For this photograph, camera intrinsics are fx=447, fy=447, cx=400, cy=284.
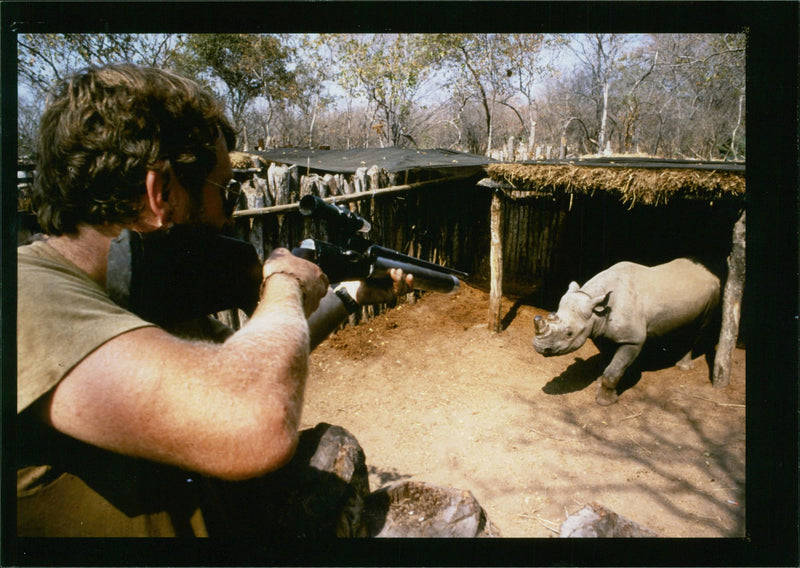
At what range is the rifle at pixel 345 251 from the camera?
6.32 feet

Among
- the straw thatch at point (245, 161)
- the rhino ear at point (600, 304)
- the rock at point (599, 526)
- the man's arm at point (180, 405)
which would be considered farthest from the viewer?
the straw thatch at point (245, 161)

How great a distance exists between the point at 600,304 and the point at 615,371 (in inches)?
35.0

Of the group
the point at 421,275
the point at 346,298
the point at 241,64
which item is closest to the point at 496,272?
the point at 421,275

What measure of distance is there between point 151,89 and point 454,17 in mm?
1042

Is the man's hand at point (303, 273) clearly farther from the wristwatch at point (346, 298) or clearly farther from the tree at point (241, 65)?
the tree at point (241, 65)

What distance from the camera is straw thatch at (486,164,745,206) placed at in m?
5.09

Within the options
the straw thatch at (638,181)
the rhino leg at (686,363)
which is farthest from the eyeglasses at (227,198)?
the rhino leg at (686,363)

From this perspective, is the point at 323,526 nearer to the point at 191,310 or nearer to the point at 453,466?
the point at 191,310

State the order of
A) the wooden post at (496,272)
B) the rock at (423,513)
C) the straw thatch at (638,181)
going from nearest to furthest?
the rock at (423,513) → the straw thatch at (638,181) → the wooden post at (496,272)

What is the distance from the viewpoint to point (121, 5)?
155 centimetres

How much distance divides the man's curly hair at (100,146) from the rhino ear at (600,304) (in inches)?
206

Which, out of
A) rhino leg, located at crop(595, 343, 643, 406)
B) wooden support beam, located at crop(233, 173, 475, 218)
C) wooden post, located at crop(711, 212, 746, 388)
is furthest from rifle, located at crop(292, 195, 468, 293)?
wooden post, located at crop(711, 212, 746, 388)

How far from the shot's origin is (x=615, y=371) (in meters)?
5.67

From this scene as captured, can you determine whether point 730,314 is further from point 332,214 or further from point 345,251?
point 332,214
